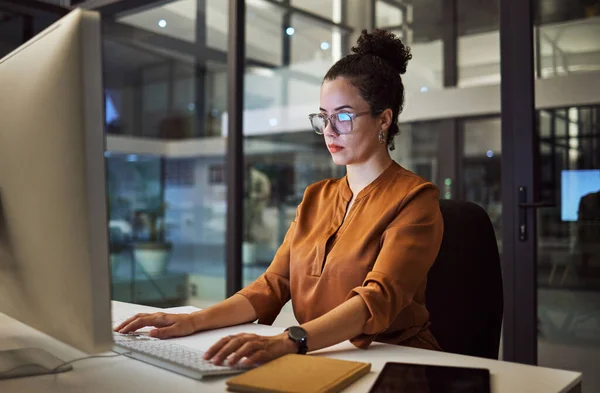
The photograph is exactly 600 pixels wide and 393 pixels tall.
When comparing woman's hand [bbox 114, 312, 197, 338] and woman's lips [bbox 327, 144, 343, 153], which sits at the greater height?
woman's lips [bbox 327, 144, 343, 153]

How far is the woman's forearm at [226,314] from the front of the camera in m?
1.38

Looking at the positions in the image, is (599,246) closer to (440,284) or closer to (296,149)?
(440,284)

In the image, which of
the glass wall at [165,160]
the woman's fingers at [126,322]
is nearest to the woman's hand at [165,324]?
the woman's fingers at [126,322]

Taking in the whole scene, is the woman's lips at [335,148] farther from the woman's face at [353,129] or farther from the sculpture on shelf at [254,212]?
the sculpture on shelf at [254,212]

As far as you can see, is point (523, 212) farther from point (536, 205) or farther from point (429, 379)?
point (429, 379)

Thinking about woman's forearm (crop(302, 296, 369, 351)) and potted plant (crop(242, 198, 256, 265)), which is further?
potted plant (crop(242, 198, 256, 265))

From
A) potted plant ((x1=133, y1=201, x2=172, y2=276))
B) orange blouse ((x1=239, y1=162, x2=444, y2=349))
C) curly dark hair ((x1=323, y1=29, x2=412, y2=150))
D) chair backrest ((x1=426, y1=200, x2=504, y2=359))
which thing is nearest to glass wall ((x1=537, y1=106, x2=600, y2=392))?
chair backrest ((x1=426, y1=200, x2=504, y2=359))

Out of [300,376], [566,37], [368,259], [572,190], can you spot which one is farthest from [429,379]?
[566,37]

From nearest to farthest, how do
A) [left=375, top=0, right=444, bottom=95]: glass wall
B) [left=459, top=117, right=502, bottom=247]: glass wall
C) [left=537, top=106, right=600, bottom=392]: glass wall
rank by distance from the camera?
1. [left=537, top=106, right=600, bottom=392]: glass wall
2. [left=459, top=117, right=502, bottom=247]: glass wall
3. [left=375, top=0, right=444, bottom=95]: glass wall

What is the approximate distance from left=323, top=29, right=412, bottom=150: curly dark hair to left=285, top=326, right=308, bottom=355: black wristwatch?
0.68m

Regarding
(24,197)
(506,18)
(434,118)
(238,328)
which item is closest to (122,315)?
(238,328)

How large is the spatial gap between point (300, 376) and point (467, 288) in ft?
2.63

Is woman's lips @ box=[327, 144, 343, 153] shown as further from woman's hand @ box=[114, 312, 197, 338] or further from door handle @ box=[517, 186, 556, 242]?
door handle @ box=[517, 186, 556, 242]

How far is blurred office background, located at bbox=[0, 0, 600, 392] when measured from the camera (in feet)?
8.14
